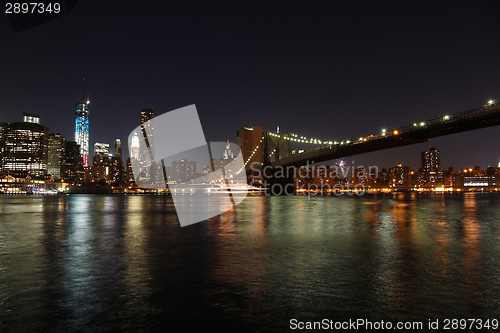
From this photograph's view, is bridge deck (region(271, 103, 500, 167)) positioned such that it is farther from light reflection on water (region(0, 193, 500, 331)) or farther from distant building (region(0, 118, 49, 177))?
distant building (region(0, 118, 49, 177))

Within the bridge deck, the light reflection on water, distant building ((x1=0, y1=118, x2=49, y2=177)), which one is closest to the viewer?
the light reflection on water

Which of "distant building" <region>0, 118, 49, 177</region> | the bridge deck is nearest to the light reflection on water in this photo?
the bridge deck

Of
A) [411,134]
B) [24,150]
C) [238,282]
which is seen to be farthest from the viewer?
[24,150]

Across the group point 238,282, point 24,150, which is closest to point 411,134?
point 238,282

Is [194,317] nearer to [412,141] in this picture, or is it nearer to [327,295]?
[327,295]

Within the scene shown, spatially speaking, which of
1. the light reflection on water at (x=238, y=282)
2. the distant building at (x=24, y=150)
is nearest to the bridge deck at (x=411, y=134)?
the light reflection on water at (x=238, y=282)

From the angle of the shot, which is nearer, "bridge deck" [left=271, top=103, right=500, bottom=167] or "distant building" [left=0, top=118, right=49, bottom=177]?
"bridge deck" [left=271, top=103, right=500, bottom=167]

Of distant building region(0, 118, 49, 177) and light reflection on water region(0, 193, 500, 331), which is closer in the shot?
light reflection on water region(0, 193, 500, 331)

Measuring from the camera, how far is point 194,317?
569 centimetres

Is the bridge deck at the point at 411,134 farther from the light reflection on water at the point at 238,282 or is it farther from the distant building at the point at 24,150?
the distant building at the point at 24,150

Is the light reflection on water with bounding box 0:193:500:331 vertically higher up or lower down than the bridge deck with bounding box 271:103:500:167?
lower down

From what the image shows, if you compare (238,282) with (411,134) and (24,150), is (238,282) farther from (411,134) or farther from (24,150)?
(24,150)

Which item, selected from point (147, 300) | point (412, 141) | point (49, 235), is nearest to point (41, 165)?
point (412, 141)

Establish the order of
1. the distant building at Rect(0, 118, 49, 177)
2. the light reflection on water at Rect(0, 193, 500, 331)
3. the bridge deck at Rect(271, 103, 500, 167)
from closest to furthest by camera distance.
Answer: the light reflection on water at Rect(0, 193, 500, 331) → the bridge deck at Rect(271, 103, 500, 167) → the distant building at Rect(0, 118, 49, 177)
